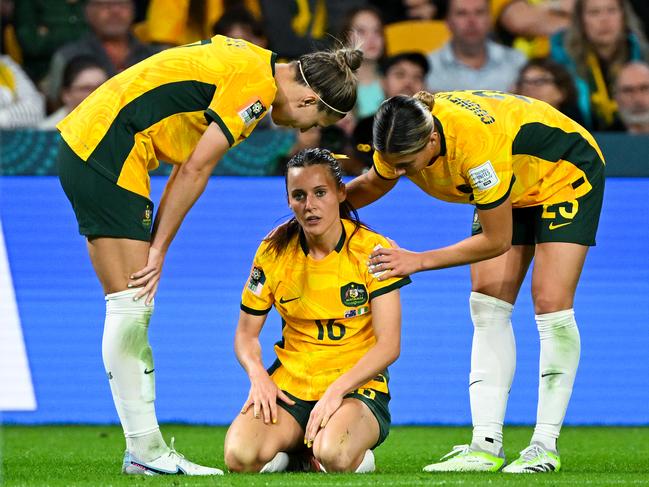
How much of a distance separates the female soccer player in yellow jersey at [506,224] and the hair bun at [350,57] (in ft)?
0.79

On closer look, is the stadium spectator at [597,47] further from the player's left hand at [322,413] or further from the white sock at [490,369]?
the player's left hand at [322,413]

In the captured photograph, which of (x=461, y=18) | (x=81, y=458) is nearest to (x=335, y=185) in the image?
(x=81, y=458)

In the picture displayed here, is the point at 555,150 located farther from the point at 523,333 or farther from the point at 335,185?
the point at 523,333

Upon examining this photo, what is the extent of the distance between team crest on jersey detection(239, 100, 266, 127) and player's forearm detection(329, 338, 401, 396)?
97cm

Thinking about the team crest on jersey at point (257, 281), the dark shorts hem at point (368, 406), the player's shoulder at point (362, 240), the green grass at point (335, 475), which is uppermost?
the player's shoulder at point (362, 240)

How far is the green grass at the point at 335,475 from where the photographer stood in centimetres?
384

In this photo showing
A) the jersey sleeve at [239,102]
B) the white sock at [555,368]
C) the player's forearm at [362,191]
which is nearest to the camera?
the jersey sleeve at [239,102]

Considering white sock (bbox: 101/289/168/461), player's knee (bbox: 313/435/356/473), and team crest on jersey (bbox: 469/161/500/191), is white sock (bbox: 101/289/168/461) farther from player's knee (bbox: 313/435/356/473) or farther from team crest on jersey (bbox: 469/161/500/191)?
team crest on jersey (bbox: 469/161/500/191)

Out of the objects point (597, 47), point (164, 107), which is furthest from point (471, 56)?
point (164, 107)

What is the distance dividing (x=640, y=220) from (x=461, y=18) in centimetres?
271

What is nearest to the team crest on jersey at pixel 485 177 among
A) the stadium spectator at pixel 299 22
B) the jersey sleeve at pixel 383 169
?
the jersey sleeve at pixel 383 169

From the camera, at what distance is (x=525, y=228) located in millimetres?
4738

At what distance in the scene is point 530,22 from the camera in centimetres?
866

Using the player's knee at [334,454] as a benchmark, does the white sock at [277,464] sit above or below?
below
